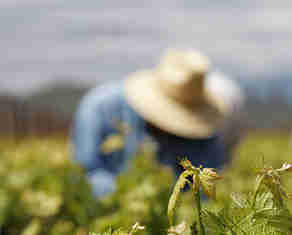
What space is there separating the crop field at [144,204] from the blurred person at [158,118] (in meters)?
0.69

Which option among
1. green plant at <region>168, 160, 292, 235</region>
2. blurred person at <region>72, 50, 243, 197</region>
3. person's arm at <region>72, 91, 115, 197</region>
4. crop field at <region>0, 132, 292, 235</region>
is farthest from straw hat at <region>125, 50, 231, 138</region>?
green plant at <region>168, 160, 292, 235</region>

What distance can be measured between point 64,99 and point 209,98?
7178 mm

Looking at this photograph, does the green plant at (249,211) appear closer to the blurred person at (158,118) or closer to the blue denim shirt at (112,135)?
the blurred person at (158,118)

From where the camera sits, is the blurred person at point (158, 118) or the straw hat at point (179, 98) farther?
the straw hat at point (179, 98)

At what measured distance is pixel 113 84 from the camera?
2965mm

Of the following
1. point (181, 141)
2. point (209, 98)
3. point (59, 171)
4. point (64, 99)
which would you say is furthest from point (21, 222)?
point (64, 99)

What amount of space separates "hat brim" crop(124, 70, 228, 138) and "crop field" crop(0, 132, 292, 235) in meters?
0.81

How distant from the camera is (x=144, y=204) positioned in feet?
3.82

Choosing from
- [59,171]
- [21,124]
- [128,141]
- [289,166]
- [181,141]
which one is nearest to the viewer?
[289,166]

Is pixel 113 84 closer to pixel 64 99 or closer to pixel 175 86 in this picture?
pixel 175 86

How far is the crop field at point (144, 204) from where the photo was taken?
448 millimetres

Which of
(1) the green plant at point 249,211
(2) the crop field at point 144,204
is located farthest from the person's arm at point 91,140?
(1) the green plant at point 249,211

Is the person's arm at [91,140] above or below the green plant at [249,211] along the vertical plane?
below

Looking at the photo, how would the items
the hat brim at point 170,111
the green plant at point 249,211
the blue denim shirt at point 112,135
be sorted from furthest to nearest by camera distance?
the hat brim at point 170,111 → the blue denim shirt at point 112,135 → the green plant at point 249,211
